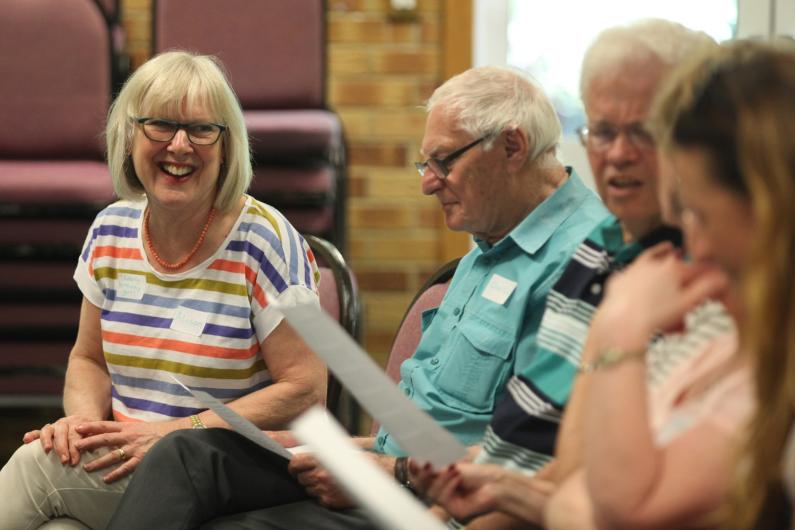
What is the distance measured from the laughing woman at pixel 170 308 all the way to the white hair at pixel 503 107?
0.45 meters

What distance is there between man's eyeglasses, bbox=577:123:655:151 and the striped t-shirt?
80cm

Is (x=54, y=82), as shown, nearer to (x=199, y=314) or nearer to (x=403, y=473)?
(x=199, y=314)

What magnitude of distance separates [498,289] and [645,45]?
57cm

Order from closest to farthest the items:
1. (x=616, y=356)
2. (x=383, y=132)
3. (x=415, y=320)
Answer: (x=616, y=356)
(x=415, y=320)
(x=383, y=132)

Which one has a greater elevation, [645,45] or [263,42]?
[645,45]

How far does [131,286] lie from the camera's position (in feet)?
7.78

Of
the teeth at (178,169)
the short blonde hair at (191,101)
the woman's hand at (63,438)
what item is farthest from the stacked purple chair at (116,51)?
the woman's hand at (63,438)

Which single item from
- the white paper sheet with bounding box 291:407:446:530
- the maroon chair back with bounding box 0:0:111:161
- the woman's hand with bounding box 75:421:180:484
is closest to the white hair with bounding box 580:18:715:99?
the white paper sheet with bounding box 291:407:446:530

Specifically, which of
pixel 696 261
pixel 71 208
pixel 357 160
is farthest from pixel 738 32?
pixel 696 261

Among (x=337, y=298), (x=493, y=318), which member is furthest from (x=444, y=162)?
(x=337, y=298)

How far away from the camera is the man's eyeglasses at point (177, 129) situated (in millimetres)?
2381

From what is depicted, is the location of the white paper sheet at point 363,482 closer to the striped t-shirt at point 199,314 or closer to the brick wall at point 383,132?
the striped t-shirt at point 199,314

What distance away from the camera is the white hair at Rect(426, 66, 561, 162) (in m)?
2.13

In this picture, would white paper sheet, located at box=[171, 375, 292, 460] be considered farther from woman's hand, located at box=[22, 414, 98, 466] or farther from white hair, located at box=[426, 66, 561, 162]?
white hair, located at box=[426, 66, 561, 162]
